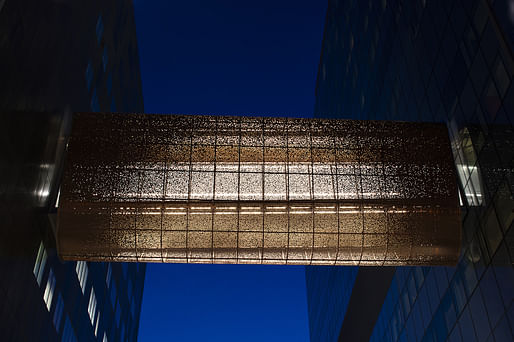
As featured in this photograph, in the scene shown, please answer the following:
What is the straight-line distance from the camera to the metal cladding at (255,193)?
18.2 metres

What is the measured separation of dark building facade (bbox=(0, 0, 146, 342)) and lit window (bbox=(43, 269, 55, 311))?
41mm

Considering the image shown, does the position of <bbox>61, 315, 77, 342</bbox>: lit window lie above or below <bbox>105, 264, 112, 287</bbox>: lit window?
below

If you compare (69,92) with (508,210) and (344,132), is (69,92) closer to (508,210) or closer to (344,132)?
(344,132)

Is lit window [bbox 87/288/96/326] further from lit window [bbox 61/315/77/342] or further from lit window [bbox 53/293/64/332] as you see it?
lit window [bbox 53/293/64/332]

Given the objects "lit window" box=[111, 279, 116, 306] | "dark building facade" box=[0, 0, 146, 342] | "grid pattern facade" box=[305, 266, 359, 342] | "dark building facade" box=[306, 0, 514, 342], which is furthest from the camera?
"grid pattern facade" box=[305, 266, 359, 342]

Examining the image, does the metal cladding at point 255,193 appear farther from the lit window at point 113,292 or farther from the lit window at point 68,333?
the lit window at point 113,292

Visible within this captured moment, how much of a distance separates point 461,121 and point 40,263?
53.6 ft

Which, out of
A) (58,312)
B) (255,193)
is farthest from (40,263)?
(255,193)

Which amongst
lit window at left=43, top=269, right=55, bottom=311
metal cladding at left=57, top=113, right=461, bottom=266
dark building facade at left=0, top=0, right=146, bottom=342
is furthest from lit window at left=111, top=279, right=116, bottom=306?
metal cladding at left=57, top=113, right=461, bottom=266

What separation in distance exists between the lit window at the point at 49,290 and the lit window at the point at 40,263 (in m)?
1.18

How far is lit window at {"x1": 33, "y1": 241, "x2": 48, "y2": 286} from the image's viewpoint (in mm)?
20064

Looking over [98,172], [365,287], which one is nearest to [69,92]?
[98,172]

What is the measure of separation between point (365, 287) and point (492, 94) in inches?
864

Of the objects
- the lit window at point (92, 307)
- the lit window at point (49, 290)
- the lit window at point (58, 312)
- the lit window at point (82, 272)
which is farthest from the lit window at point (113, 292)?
the lit window at point (49, 290)
